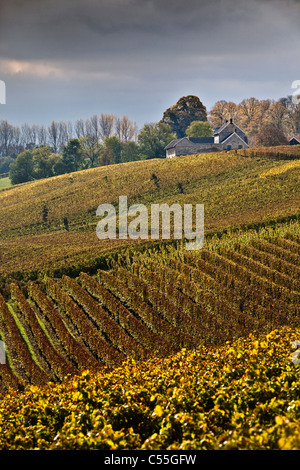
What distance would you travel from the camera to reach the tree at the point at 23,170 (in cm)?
9225

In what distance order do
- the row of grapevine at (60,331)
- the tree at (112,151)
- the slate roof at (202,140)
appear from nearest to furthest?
the row of grapevine at (60,331) < the slate roof at (202,140) < the tree at (112,151)

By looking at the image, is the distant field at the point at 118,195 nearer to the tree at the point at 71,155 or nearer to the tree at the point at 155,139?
the tree at the point at 71,155

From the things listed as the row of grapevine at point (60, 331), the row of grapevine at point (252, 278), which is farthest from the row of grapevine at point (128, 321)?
the row of grapevine at point (252, 278)

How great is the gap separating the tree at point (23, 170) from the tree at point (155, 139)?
25.8m

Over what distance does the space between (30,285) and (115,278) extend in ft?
20.5

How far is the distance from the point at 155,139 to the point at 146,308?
78522mm

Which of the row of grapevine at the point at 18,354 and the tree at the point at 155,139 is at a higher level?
the tree at the point at 155,139

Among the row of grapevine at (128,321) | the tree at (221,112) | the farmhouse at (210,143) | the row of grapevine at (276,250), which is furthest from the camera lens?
the tree at (221,112)

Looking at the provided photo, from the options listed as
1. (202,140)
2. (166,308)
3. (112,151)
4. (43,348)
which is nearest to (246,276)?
(166,308)

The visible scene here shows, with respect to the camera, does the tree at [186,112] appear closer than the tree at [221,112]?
Yes

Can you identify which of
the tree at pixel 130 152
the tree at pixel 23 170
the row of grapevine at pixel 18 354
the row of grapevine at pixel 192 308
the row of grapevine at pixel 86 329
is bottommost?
the row of grapevine at pixel 18 354

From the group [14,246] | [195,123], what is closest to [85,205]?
[14,246]

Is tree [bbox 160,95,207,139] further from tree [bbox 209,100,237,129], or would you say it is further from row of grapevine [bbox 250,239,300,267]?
row of grapevine [bbox 250,239,300,267]
